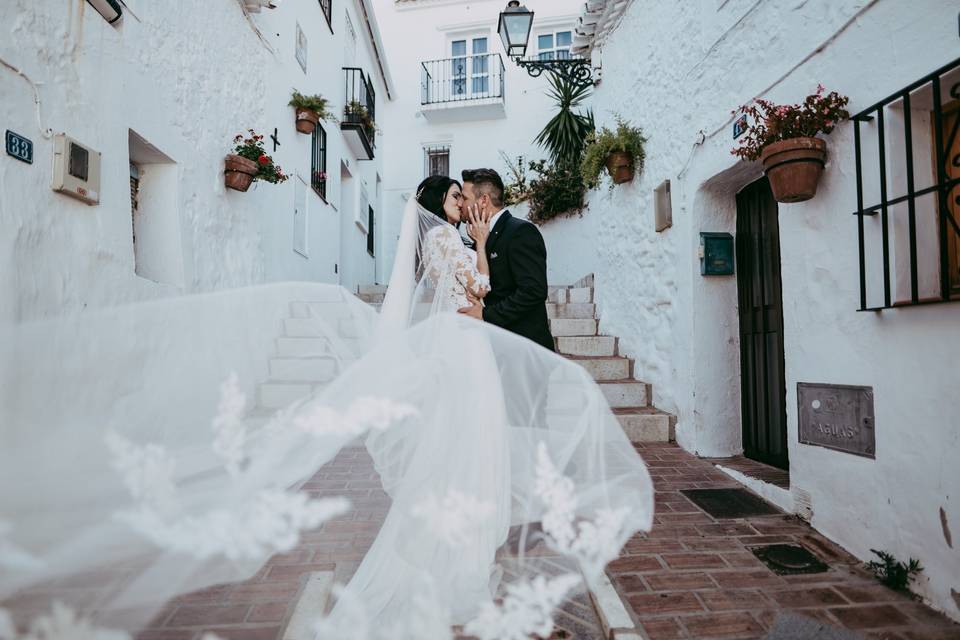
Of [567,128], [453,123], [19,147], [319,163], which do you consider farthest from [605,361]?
[453,123]

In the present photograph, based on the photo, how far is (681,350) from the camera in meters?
4.83

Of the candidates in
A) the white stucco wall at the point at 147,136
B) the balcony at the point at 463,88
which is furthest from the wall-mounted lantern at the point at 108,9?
the balcony at the point at 463,88

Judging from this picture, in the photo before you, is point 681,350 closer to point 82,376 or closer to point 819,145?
point 819,145

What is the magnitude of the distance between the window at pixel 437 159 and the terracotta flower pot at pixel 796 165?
11507 millimetres

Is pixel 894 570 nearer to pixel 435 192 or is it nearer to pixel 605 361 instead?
pixel 435 192

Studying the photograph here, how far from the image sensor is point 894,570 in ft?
7.83

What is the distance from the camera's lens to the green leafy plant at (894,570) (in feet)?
7.64

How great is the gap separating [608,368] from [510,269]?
10.7ft

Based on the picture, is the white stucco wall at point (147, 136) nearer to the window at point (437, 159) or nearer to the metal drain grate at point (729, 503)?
the metal drain grate at point (729, 503)

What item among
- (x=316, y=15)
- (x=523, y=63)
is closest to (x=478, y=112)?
(x=316, y=15)

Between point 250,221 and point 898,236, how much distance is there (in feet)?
20.4

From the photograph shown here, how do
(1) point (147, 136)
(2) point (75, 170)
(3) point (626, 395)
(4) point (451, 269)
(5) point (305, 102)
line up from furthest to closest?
(5) point (305, 102) → (3) point (626, 395) → (1) point (147, 136) → (2) point (75, 170) → (4) point (451, 269)

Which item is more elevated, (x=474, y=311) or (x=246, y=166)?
(x=246, y=166)

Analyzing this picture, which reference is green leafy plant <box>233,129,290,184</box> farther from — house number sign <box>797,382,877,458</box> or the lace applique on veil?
house number sign <box>797,382,877,458</box>
